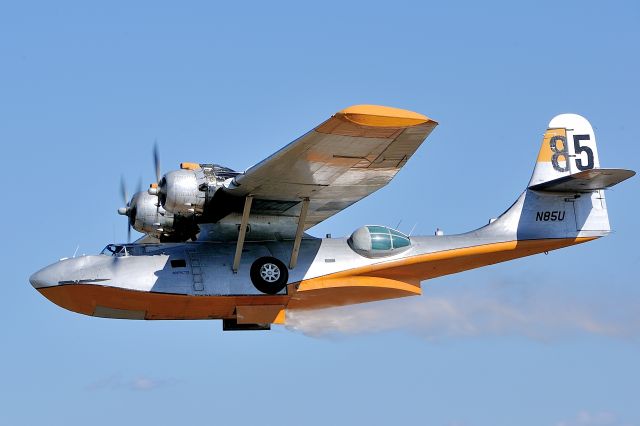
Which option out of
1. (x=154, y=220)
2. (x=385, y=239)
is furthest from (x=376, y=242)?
(x=154, y=220)

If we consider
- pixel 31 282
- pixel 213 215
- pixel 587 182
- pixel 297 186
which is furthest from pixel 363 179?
pixel 31 282

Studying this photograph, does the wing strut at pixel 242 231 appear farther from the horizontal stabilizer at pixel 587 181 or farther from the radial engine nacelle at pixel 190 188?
the horizontal stabilizer at pixel 587 181

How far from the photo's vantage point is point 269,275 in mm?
20062

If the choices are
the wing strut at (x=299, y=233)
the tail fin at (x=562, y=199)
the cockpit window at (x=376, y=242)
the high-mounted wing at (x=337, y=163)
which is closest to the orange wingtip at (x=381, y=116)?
the high-mounted wing at (x=337, y=163)

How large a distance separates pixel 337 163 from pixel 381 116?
2172 millimetres

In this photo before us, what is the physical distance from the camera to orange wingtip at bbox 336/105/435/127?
1617 centimetres

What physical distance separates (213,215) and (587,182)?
6.73 meters

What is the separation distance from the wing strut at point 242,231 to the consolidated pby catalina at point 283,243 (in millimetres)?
24

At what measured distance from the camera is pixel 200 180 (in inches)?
770

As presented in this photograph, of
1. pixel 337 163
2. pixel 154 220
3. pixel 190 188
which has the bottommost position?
pixel 154 220

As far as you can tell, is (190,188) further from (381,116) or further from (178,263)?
(381,116)

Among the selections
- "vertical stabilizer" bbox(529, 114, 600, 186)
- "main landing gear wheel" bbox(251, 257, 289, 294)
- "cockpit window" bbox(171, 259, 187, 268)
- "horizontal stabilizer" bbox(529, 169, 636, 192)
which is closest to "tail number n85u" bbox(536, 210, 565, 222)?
"horizontal stabilizer" bbox(529, 169, 636, 192)

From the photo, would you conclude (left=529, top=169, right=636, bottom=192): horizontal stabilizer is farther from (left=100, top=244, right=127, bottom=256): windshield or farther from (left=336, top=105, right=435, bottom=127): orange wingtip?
(left=100, top=244, right=127, bottom=256): windshield

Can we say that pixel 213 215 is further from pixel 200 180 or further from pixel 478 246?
pixel 478 246
